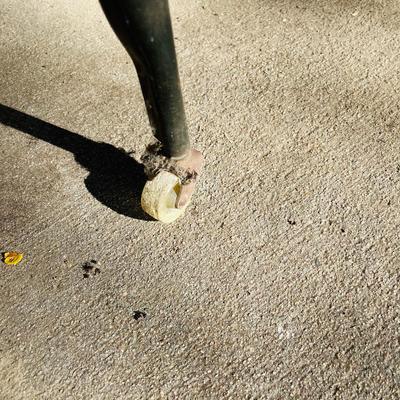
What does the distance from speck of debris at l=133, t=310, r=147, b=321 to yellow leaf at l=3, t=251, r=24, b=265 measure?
28.6 inches

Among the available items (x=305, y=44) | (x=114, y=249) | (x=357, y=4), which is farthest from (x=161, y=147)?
(x=357, y=4)

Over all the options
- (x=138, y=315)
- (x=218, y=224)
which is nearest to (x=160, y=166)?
(x=218, y=224)

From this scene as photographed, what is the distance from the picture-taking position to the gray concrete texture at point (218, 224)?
84.7 inches

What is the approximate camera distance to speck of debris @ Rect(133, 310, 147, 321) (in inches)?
90.8

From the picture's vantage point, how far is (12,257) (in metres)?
2.55

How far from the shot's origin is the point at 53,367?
2.17 meters

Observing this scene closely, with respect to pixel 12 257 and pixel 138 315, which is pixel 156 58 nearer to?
pixel 138 315

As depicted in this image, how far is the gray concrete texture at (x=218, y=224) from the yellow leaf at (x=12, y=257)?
0.14 ft

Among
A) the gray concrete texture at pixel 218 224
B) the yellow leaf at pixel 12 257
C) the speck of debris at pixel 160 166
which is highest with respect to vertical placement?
the speck of debris at pixel 160 166

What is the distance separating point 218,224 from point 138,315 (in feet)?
2.19

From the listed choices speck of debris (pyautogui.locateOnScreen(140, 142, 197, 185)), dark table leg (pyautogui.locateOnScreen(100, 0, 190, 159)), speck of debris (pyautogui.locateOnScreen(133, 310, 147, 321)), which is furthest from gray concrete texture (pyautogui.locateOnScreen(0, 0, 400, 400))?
dark table leg (pyautogui.locateOnScreen(100, 0, 190, 159))

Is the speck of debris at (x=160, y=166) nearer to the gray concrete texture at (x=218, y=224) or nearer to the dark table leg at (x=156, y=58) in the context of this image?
the dark table leg at (x=156, y=58)

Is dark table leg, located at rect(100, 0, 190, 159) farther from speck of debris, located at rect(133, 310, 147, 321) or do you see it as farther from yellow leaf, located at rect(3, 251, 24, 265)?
yellow leaf, located at rect(3, 251, 24, 265)

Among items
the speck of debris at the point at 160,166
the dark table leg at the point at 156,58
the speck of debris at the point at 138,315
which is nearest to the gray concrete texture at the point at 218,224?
the speck of debris at the point at 138,315
